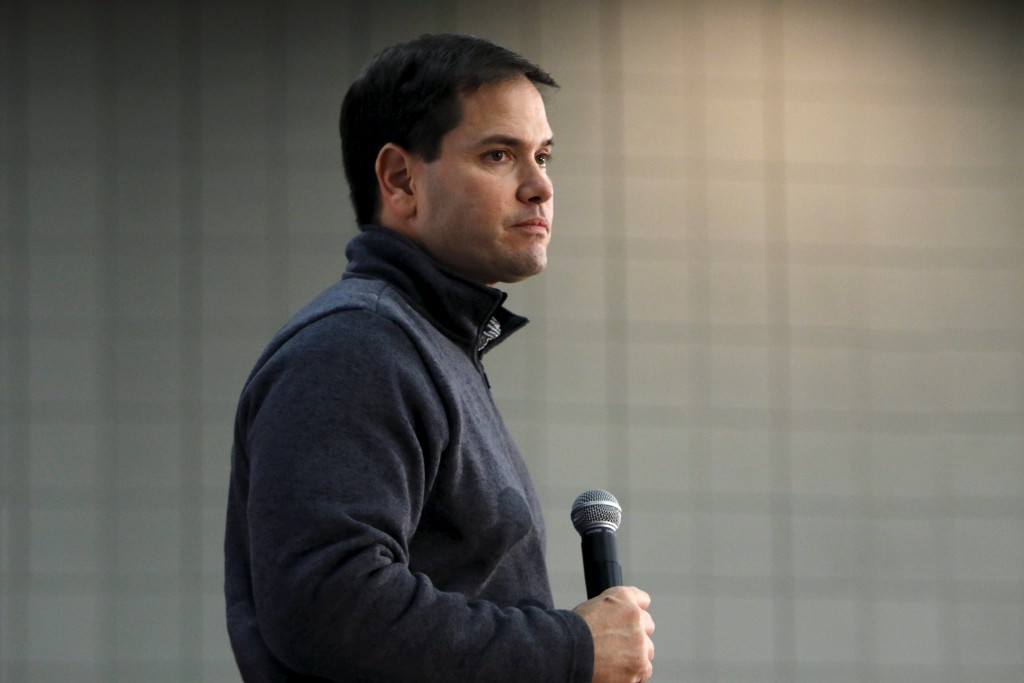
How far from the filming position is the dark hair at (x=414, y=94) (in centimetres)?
153

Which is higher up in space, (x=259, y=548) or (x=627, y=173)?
(x=627, y=173)

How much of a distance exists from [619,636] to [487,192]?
510 millimetres

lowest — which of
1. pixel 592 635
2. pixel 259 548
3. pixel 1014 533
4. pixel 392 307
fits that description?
pixel 1014 533

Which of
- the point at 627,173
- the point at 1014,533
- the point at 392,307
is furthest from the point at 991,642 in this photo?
the point at 392,307

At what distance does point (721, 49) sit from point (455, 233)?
3284 mm

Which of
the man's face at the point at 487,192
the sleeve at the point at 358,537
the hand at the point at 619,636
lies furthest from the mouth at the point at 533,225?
the hand at the point at 619,636

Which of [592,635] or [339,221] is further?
[339,221]

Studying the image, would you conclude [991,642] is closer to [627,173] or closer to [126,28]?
[627,173]

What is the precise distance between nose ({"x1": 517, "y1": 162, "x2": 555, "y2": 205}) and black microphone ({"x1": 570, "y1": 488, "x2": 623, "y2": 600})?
349 millimetres

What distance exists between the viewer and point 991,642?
4.48 metres

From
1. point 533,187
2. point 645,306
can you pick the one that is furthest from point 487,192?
point 645,306

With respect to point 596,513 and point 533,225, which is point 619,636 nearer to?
point 596,513

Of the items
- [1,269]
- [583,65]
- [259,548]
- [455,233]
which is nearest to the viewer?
[259,548]

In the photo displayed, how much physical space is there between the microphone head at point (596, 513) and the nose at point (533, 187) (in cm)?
34
